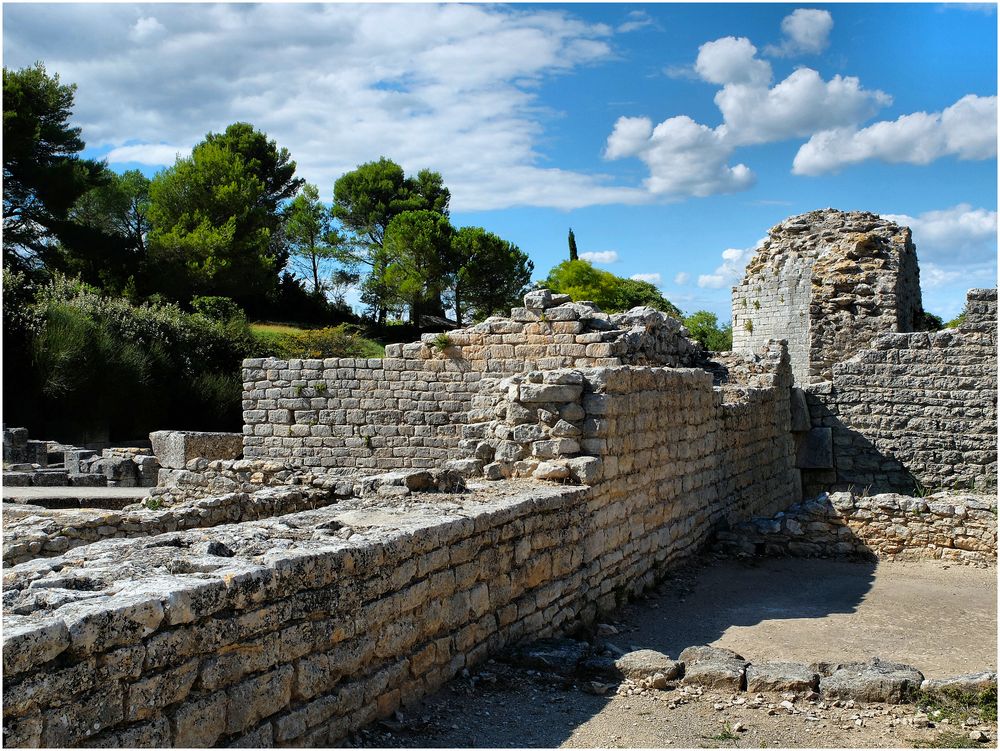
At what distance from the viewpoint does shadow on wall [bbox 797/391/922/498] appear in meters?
14.6

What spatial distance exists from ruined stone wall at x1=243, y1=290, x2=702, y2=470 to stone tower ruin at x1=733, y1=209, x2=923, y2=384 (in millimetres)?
4045

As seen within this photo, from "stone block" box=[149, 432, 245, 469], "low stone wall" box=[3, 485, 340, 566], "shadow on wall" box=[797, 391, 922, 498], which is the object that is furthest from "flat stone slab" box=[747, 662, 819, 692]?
"stone block" box=[149, 432, 245, 469]

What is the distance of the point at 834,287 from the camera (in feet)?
56.3

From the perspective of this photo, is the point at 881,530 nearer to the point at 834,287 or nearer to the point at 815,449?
the point at 815,449

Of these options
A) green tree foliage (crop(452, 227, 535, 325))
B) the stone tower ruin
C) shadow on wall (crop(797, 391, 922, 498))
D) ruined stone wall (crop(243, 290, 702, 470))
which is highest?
green tree foliage (crop(452, 227, 535, 325))

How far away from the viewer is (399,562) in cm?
483

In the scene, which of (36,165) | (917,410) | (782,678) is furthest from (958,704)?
(36,165)

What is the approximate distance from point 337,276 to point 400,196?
453 centimetres

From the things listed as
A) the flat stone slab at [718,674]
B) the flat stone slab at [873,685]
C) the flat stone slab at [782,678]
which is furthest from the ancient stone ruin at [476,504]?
the flat stone slab at [873,685]

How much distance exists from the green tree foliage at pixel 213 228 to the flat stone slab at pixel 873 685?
3122 cm

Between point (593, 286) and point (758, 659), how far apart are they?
35.9 meters

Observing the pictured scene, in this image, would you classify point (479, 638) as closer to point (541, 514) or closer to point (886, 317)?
point (541, 514)

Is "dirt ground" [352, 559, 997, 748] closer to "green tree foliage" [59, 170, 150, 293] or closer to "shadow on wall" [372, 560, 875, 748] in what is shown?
"shadow on wall" [372, 560, 875, 748]

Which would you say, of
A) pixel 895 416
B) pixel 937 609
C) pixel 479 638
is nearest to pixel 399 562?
pixel 479 638
